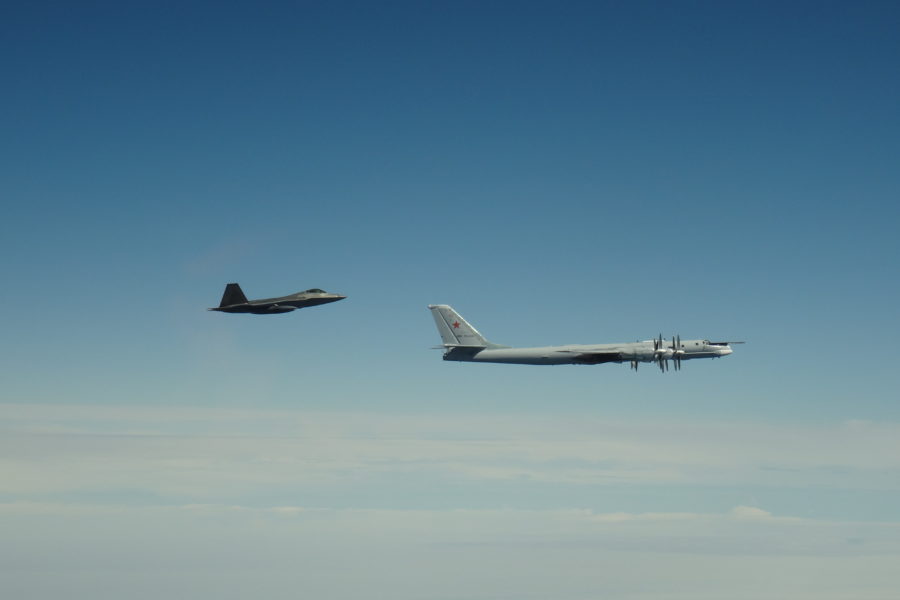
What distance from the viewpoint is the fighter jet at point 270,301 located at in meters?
141

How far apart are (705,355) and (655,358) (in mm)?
10664

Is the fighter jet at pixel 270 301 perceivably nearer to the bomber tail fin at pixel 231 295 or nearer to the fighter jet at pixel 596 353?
the bomber tail fin at pixel 231 295

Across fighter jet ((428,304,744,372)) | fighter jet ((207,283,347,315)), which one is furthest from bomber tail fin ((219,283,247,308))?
fighter jet ((428,304,744,372))

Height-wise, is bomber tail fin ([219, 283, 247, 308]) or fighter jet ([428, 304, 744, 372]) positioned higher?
bomber tail fin ([219, 283, 247, 308])

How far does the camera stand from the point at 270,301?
14425cm

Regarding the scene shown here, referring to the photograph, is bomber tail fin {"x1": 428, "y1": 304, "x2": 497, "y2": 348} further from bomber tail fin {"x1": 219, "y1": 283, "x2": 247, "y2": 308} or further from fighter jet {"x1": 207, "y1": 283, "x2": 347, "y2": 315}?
bomber tail fin {"x1": 219, "y1": 283, "x2": 247, "y2": 308}

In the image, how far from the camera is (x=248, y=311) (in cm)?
14375

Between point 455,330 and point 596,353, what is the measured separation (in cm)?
3054

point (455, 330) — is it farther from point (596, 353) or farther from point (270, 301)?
point (270, 301)

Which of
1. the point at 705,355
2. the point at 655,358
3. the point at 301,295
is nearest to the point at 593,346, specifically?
the point at 655,358

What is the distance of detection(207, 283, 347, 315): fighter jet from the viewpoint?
463 ft

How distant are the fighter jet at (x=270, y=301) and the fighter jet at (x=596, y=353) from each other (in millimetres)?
28114

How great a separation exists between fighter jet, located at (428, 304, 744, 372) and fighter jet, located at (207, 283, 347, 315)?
28.1m

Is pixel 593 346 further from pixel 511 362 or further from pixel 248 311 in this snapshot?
pixel 248 311
